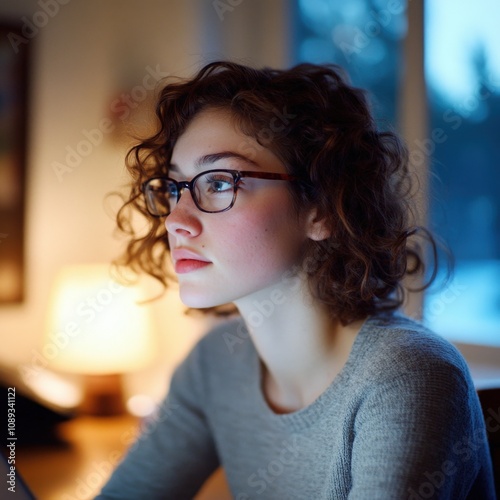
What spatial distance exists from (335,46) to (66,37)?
1.09 metres

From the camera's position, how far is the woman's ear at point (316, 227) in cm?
112

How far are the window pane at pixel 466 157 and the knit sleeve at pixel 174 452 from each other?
38.5 inches

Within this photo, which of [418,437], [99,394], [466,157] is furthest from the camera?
[99,394]

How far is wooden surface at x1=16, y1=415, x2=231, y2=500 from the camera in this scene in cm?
154

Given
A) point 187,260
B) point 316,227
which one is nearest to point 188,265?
point 187,260

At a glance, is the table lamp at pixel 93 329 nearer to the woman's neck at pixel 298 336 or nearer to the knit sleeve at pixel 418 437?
the woman's neck at pixel 298 336

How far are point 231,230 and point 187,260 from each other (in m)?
0.10

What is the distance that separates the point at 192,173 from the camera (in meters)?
1.10

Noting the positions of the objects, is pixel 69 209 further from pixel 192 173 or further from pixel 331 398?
pixel 331 398

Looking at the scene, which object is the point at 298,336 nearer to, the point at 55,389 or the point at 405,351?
the point at 405,351

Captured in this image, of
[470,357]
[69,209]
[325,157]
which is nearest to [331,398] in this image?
[325,157]

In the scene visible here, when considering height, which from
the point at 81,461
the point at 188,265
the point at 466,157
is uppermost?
the point at 466,157

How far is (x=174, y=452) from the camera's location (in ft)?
4.21

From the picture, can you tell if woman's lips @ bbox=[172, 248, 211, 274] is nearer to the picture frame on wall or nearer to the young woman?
the young woman
